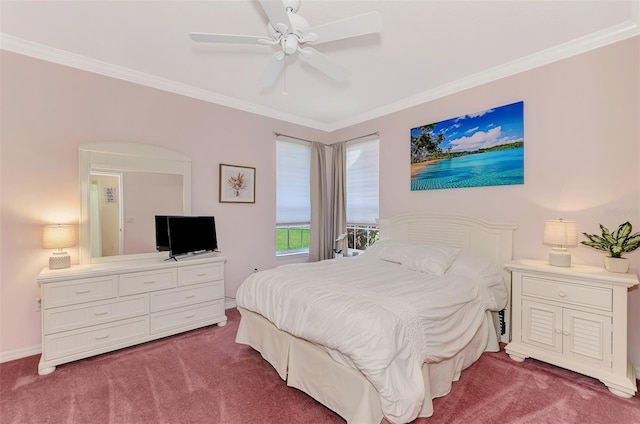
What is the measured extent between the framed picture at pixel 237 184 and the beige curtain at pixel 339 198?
132 centimetres

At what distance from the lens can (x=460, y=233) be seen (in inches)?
128

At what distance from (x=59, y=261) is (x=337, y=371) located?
2.59 m

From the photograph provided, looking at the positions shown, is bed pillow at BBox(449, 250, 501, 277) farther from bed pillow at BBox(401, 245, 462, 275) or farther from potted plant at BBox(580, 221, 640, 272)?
potted plant at BBox(580, 221, 640, 272)

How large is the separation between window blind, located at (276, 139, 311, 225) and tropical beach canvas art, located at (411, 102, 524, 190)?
169cm

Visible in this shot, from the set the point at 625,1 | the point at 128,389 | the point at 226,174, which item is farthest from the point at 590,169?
the point at 128,389

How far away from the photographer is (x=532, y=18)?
2.21 meters

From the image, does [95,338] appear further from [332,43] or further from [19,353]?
[332,43]

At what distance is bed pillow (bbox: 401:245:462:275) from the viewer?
2725 millimetres

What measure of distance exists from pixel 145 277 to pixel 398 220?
295 cm

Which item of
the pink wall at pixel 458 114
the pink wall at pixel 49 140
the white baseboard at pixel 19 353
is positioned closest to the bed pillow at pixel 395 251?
the pink wall at pixel 458 114

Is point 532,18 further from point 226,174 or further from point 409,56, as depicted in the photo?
point 226,174

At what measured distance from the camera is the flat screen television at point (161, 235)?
323 centimetres

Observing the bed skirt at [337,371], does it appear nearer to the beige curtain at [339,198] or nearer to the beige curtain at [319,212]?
the beige curtain at [319,212]

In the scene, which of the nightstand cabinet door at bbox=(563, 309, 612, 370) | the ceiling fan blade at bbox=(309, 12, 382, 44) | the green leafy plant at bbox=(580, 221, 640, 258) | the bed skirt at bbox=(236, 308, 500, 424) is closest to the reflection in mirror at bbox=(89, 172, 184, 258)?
the bed skirt at bbox=(236, 308, 500, 424)
